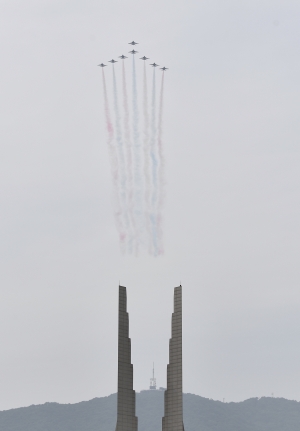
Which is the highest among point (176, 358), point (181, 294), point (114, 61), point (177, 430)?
point (114, 61)

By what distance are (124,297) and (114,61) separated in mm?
47337

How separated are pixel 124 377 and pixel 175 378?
608 cm

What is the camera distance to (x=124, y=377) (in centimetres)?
12044

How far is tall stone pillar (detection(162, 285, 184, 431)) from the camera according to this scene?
120 metres

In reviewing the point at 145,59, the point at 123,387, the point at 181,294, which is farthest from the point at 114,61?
the point at 123,387

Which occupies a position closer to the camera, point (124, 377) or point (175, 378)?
point (124, 377)

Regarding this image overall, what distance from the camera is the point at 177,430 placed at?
119125 millimetres

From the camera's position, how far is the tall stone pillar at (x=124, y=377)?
119688 millimetres

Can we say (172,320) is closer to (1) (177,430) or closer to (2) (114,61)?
(1) (177,430)

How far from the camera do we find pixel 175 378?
121062 millimetres

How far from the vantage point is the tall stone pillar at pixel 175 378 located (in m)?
120

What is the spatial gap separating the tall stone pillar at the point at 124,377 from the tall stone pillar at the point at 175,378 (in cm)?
406

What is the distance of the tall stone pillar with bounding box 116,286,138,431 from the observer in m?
120

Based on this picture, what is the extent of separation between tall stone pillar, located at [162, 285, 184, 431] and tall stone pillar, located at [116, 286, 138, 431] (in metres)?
4.06
